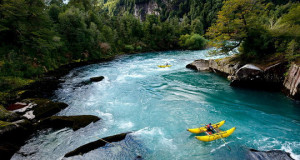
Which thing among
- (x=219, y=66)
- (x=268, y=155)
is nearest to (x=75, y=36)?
(x=219, y=66)

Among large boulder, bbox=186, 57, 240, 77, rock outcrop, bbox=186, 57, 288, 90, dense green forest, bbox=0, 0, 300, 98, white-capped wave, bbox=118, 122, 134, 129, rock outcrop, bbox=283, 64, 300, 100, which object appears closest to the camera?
white-capped wave, bbox=118, 122, 134, 129

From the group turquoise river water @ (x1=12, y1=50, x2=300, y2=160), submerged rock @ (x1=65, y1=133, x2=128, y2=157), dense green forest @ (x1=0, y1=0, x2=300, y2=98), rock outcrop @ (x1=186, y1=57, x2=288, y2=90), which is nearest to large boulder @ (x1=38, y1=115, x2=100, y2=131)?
turquoise river water @ (x1=12, y1=50, x2=300, y2=160)

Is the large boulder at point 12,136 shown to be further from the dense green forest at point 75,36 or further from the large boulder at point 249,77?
the large boulder at point 249,77

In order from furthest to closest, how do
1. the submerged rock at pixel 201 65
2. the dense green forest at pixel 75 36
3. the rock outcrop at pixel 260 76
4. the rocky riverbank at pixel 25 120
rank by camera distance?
the submerged rock at pixel 201 65, the dense green forest at pixel 75 36, the rock outcrop at pixel 260 76, the rocky riverbank at pixel 25 120

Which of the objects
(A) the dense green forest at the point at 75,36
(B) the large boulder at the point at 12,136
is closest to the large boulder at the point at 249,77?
(A) the dense green forest at the point at 75,36

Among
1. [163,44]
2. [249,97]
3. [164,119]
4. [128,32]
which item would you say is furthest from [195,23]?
[164,119]

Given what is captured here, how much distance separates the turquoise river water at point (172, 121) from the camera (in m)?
7.77

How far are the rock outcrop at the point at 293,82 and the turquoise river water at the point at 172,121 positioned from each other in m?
0.75

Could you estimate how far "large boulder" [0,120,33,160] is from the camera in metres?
7.39

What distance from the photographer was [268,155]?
7.16 m

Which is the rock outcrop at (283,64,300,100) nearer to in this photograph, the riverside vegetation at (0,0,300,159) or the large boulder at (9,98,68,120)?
the riverside vegetation at (0,0,300,159)

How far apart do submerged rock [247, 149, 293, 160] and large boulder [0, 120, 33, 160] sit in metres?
11.9

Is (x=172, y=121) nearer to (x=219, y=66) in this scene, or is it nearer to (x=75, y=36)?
(x=219, y=66)

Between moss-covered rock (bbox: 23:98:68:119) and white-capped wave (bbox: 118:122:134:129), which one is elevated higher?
moss-covered rock (bbox: 23:98:68:119)
